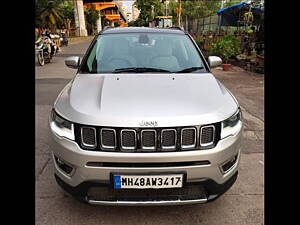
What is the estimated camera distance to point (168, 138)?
6.57ft

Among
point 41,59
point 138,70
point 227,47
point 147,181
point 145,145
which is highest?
point 227,47

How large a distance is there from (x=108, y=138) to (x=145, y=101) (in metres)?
0.44

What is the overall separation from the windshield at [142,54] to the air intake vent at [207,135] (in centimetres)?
114

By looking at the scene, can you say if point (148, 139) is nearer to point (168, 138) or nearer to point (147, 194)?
point (168, 138)

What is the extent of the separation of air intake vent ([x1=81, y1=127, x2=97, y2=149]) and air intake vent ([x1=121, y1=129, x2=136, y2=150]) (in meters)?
0.21

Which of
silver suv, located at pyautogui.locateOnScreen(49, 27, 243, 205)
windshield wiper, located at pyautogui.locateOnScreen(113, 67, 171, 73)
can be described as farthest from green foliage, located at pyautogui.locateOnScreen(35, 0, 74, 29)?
silver suv, located at pyautogui.locateOnScreen(49, 27, 243, 205)

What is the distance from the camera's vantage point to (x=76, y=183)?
2.08 m

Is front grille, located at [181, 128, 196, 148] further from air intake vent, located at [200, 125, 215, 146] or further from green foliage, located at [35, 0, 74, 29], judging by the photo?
green foliage, located at [35, 0, 74, 29]

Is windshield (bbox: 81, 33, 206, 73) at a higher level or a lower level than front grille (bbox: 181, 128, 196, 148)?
higher

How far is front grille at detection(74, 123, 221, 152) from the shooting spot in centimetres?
198

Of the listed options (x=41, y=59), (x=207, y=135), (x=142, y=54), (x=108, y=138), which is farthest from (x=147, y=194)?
(x=41, y=59)

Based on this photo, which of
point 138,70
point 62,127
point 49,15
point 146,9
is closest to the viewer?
point 62,127

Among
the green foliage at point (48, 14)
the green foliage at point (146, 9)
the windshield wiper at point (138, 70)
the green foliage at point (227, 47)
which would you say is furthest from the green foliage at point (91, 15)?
the windshield wiper at point (138, 70)

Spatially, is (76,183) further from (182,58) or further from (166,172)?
(182,58)
